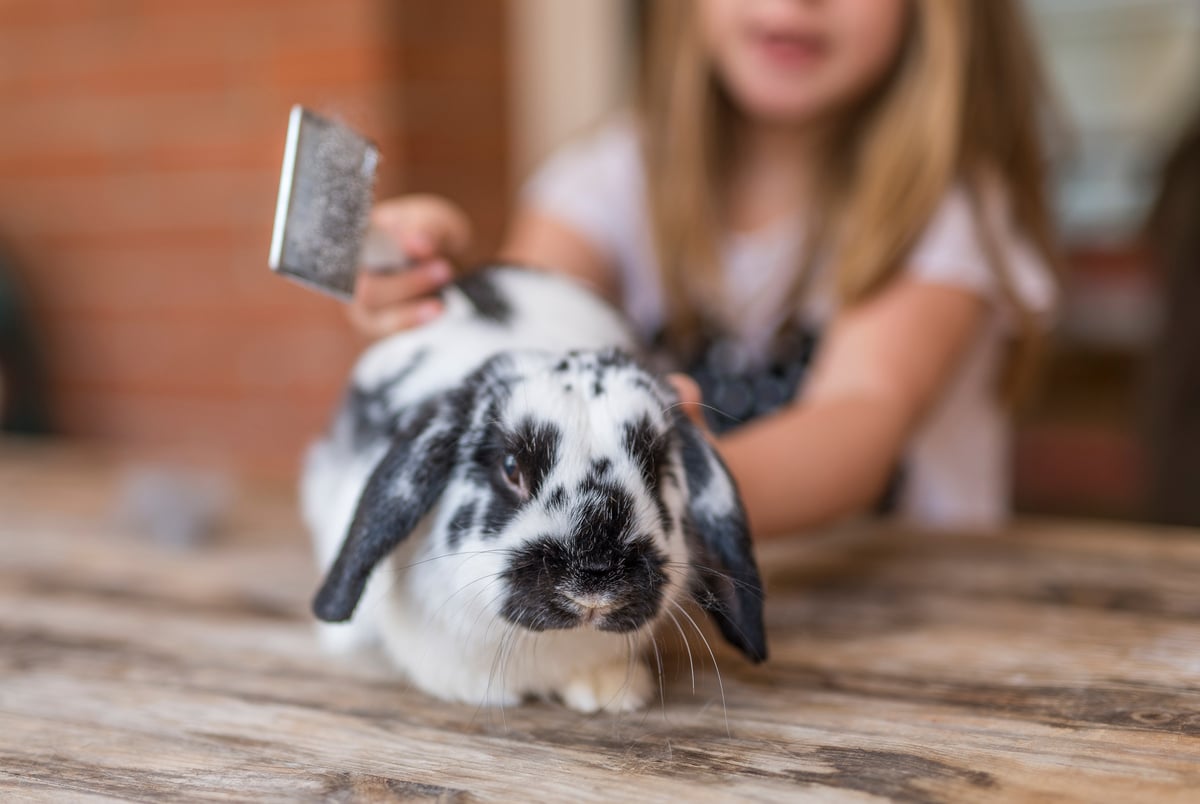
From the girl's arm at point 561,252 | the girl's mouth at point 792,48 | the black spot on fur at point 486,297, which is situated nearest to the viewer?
the black spot on fur at point 486,297

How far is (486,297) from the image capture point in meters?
0.89

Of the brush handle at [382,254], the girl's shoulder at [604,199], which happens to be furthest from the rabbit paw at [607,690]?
the girl's shoulder at [604,199]

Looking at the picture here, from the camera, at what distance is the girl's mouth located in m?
1.15

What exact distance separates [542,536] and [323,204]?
0.29 meters

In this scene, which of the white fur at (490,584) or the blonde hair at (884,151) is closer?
the white fur at (490,584)

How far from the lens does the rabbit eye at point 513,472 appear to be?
25.7 inches

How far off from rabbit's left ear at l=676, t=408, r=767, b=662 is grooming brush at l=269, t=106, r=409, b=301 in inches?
10.5

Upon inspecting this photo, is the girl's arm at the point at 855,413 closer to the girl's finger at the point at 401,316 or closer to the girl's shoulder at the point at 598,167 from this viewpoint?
the girl's finger at the point at 401,316

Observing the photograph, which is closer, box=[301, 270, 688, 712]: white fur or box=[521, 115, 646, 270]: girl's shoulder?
box=[301, 270, 688, 712]: white fur

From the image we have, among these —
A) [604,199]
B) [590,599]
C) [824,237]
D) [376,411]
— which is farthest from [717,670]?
[604,199]

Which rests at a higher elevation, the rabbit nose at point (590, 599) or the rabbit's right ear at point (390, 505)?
the rabbit's right ear at point (390, 505)

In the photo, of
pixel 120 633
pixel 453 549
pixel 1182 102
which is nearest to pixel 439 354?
pixel 453 549

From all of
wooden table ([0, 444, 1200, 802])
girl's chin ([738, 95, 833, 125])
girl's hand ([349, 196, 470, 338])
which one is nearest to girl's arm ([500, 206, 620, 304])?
girl's chin ([738, 95, 833, 125])

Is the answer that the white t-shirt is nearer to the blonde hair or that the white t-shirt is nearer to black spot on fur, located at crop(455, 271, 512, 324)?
the blonde hair
